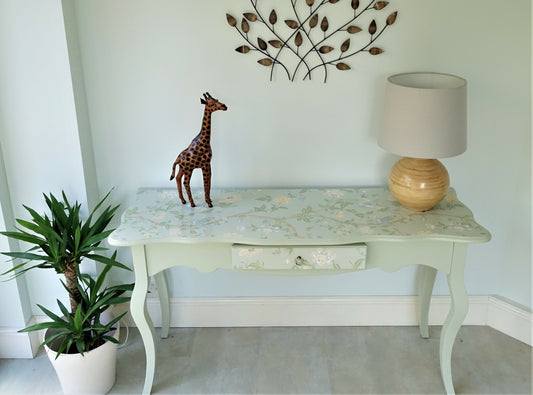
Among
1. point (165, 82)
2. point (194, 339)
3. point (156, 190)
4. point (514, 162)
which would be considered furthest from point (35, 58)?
point (514, 162)

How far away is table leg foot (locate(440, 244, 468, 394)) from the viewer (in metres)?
2.18

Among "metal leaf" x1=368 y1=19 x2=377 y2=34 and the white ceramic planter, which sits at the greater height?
"metal leaf" x1=368 y1=19 x2=377 y2=34

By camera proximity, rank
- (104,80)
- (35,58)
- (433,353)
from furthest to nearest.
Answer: (433,353)
(104,80)
(35,58)

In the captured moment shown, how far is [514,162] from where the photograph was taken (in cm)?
253

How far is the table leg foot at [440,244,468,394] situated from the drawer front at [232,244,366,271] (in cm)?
37

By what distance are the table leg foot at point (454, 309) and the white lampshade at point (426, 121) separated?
39 cm

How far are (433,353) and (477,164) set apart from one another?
35.0 inches

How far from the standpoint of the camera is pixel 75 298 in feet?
7.73

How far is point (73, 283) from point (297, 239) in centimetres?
95

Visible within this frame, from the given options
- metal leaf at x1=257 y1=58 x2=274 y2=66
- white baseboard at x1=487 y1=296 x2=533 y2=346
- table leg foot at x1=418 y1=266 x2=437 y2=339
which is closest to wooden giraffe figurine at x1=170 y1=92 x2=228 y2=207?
metal leaf at x1=257 y1=58 x2=274 y2=66

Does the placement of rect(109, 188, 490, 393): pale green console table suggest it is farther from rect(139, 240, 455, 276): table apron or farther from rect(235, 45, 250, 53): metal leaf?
rect(235, 45, 250, 53): metal leaf

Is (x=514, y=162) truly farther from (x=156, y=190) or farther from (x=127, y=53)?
(x=127, y=53)

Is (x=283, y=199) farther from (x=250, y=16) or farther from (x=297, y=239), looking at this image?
(x=250, y=16)

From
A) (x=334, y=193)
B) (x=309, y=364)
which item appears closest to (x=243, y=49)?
(x=334, y=193)
